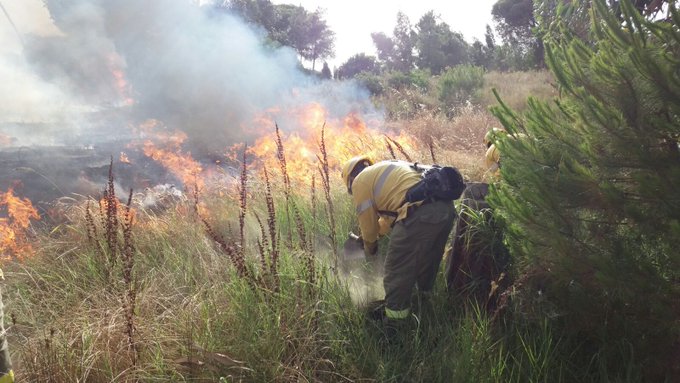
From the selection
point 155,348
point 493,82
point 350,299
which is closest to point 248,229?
point 350,299

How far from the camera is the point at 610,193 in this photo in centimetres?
206

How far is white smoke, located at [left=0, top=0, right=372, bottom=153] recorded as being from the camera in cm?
1606

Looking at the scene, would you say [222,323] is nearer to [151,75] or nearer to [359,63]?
[151,75]

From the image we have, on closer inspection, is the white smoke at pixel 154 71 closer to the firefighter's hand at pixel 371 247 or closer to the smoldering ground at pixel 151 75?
the smoldering ground at pixel 151 75

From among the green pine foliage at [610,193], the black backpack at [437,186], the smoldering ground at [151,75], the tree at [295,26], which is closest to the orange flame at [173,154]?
the smoldering ground at [151,75]

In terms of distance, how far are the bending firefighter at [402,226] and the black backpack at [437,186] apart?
0.16 ft

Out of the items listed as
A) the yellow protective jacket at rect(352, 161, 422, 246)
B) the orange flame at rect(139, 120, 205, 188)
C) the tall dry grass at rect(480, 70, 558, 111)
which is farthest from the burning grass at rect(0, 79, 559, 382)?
the tall dry grass at rect(480, 70, 558, 111)

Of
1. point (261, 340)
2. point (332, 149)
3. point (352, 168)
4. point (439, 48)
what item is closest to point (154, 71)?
point (332, 149)

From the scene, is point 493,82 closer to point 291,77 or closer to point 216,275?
point 291,77

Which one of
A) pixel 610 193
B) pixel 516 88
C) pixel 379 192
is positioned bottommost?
pixel 379 192

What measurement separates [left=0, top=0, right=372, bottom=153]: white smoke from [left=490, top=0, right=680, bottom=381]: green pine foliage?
12.6m

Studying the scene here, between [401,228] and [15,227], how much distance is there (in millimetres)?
4940

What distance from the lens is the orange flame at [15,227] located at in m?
4.78

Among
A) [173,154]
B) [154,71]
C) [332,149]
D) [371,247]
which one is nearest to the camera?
[371,247]
